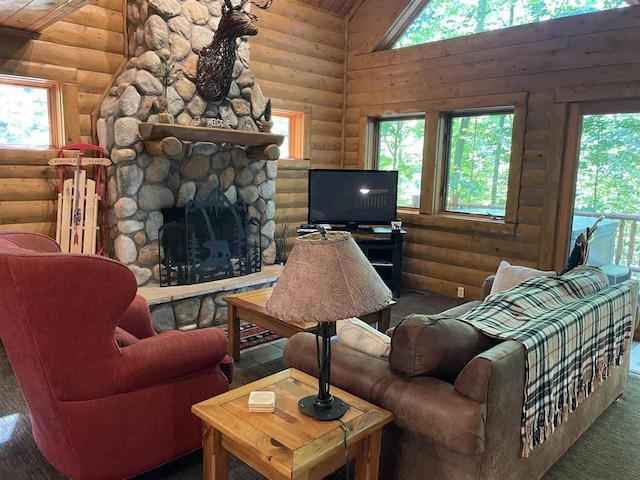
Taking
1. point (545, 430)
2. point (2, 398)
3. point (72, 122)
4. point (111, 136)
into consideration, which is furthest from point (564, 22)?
point (2, 398)

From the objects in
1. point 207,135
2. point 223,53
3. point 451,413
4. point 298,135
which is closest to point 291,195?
point 298,135

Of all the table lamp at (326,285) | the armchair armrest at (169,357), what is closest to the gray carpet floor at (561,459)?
the armchair armrest at (169,357)

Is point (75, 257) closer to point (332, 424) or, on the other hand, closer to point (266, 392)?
point (266, 392)

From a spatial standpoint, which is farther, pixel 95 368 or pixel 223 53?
pixel 223 53

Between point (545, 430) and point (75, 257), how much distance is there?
1.95 metres

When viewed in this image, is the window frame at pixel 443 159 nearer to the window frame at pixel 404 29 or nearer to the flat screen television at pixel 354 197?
the flat screen television at pixel 354 197

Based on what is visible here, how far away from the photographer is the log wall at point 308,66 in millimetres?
5324

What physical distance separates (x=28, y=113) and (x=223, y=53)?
1661 millimetres

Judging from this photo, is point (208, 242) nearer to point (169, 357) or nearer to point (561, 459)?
point (169, 357)

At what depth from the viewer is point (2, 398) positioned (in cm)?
287

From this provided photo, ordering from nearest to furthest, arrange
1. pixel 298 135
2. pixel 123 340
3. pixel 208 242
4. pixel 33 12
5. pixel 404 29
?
1. pixel 123 340
2. pixel 33 12
3. pixel 208 242
4. pixel 404 29
5. pixel 298 135

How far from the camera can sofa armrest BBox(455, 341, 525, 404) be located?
160cm

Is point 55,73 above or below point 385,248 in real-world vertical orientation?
above

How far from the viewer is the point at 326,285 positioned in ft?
4.77
